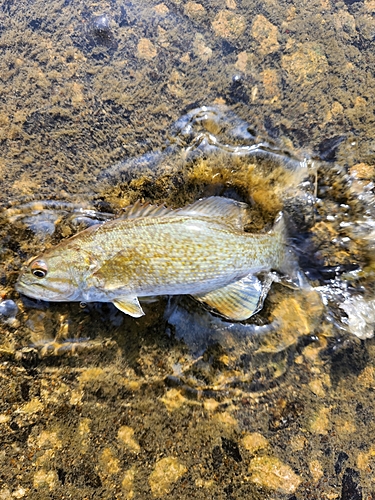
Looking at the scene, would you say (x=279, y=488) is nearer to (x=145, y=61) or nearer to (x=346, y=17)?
(x=145, y=61)

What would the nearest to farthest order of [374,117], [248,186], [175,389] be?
[175,389], [248,186], [374,117]

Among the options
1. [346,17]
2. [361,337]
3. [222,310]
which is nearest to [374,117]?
[346,17]

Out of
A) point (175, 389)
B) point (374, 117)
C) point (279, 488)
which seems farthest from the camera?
point (374, 117)

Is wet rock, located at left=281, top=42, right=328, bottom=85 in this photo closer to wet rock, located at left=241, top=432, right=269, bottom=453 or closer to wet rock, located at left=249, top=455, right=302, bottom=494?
wet rock, located at left=241, top=432, right=269, bottom=453

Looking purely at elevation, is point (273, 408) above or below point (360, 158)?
below

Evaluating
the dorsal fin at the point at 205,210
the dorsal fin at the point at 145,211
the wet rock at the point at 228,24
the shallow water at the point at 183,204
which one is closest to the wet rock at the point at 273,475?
the shallow water at the point at 183,204

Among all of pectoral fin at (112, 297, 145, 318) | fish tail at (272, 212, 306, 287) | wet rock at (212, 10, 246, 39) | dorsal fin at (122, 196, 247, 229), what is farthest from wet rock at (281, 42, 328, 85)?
pectoral fin at (112, 297, 145, 318)
